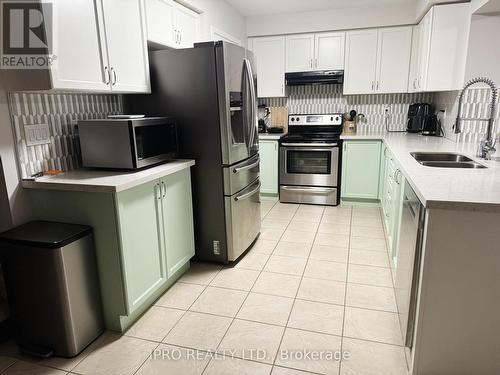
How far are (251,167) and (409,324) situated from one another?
1.75 m

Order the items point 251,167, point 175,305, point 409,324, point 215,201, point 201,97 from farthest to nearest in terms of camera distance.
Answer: point 251,167, point 215,201, point 201,97, point 175,305, point 409,324

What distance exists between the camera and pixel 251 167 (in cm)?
303

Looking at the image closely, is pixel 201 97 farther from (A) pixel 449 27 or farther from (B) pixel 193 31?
(A) pixel 449 27

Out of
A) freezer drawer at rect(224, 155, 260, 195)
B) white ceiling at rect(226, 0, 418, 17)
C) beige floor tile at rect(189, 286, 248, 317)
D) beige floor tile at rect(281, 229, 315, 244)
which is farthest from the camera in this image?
white ceiling at rect(226, 0, 418, 17)

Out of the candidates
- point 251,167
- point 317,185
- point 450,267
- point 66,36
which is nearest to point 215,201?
point 251,167

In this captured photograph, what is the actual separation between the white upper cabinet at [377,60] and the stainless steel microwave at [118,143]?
3058 millimetres

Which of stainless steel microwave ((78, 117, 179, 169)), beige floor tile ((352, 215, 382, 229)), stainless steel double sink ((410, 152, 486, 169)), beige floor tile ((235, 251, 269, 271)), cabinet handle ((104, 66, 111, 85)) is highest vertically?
cabinet handle ((104, 66, 111, 85))

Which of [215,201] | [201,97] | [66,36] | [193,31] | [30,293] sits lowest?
[30,293]

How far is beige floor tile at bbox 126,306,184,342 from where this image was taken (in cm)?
201

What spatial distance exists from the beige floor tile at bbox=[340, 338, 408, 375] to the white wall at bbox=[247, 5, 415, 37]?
3840 mm

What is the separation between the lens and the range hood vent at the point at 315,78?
4445 millimetres

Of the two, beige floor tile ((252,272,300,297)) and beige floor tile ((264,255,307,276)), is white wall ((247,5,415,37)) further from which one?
beige floor tile ((252,272,300,297))

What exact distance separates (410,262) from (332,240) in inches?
63.3

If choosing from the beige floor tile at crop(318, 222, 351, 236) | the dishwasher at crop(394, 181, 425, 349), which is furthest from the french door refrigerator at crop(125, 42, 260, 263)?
the dishwasher at crop(394, 181, 425, 349)
